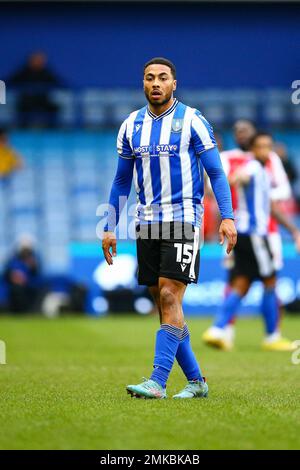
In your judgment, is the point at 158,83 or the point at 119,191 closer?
the point at 158,83

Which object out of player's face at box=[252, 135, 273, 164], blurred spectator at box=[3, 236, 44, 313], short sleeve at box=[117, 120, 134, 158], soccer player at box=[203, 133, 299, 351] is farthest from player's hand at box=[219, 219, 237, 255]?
blurred spectator at box=[3, 236, 44, 313]

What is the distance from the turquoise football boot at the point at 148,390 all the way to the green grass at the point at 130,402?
12 centimetres

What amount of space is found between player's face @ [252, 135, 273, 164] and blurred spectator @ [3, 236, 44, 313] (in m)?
7.21

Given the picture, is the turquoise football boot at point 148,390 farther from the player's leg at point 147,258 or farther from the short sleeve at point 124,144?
the short sleeve at point 124,144

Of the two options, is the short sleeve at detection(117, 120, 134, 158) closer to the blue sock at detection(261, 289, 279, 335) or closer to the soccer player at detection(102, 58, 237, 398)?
the soccer player at detection(102, 58, 237, 398)

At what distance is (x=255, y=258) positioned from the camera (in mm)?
11172

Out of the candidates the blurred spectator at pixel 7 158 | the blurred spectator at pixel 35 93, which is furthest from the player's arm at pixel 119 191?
the blurred spectator at pixel 35 93

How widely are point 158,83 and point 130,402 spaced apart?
1.91 m

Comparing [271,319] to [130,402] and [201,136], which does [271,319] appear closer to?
[201,136]

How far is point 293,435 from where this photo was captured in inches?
194

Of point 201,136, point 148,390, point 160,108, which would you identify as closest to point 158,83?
point 160,108

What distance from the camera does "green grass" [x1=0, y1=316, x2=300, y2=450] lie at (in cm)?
483
